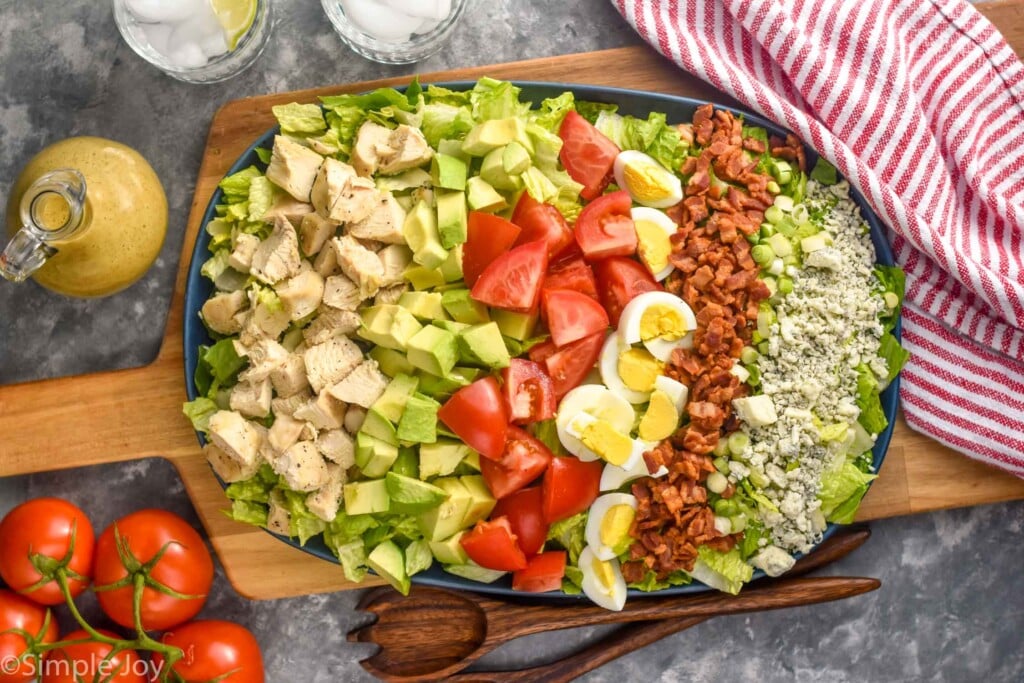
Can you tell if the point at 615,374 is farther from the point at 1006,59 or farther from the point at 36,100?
the point at 36,100

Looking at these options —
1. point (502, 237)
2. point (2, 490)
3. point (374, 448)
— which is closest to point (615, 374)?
point (502, 237)

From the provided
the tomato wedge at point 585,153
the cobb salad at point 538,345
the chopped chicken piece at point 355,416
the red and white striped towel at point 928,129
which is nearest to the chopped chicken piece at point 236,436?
the cobb salad at point 538,345

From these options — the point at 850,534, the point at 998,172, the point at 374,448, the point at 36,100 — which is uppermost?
the point at 998,172

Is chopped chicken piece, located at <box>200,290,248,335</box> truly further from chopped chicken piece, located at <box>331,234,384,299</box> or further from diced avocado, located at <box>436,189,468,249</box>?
diced avocado, located at <box>436,189,468,249</box>

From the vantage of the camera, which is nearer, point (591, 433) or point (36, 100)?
point (591, 433)

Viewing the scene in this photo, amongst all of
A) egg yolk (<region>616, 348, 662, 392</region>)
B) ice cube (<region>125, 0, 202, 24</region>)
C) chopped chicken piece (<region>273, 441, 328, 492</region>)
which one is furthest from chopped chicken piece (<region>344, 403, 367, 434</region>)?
ice cube (<region>125, 0, 202, 24</region>)

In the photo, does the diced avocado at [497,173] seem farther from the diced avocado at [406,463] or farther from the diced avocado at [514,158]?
the diced avocado at [406,463]

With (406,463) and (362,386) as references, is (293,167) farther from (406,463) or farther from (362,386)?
(406,463)
